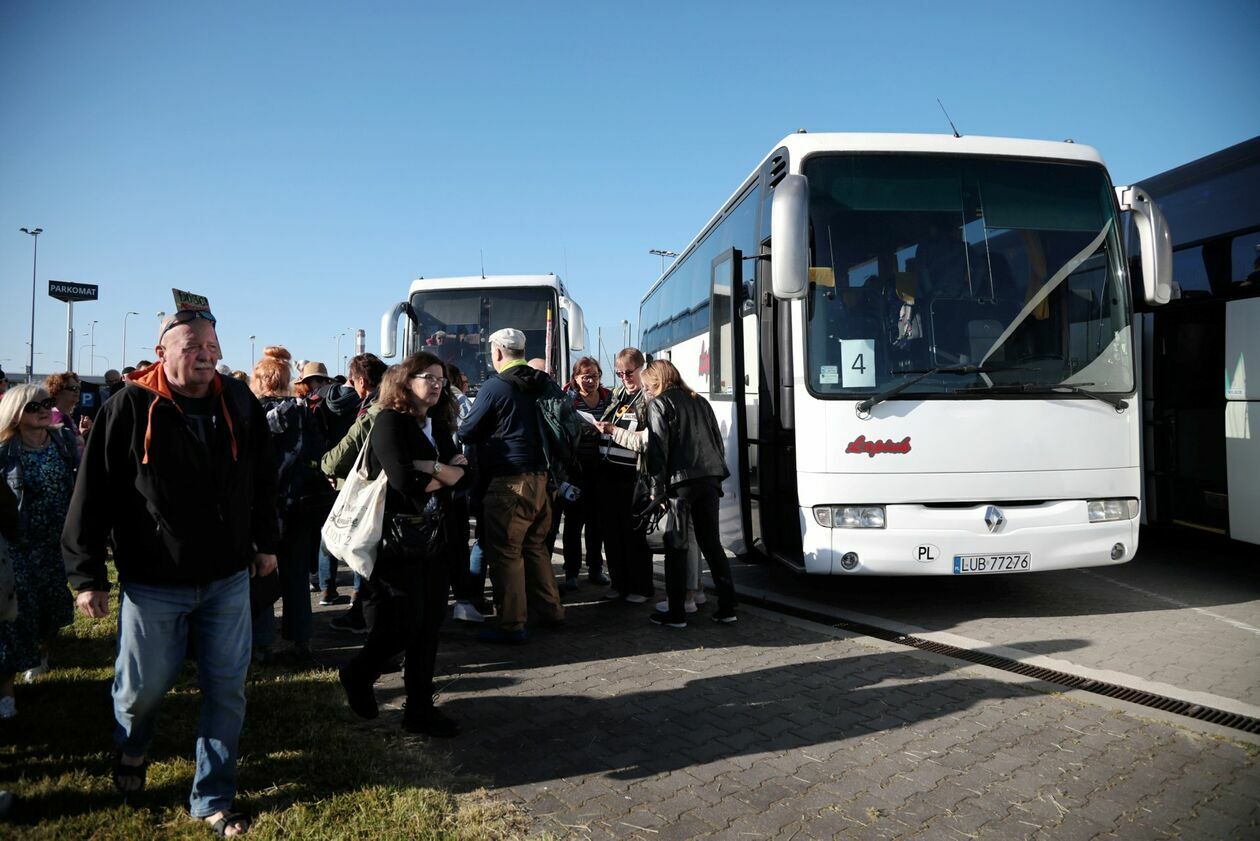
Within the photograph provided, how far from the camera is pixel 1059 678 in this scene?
5.11m

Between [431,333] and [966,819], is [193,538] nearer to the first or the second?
[966,819]

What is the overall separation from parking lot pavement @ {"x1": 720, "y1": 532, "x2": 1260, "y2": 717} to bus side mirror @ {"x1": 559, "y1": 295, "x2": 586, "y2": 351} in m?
5.86

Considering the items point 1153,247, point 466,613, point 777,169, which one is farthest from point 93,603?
point 1153,247

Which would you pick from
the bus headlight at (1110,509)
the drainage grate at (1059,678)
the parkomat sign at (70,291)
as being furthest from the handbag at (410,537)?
the parkomat sign at (70,291)

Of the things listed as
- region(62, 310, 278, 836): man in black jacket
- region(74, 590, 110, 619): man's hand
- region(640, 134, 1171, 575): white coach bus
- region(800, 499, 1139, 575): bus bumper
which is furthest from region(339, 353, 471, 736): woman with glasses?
region(800, 499, 1139, 575): bus bumper

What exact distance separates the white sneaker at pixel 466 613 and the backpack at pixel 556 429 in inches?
47.5

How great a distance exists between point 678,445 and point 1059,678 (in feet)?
9.27

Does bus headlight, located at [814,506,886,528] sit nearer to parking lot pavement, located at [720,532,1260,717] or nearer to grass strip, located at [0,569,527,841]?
parking lot pavement, located at [720,532,1260,717]

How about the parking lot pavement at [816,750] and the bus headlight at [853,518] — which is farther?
the bus headlight at [853,518]

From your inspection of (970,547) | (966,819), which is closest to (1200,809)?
(966,819)

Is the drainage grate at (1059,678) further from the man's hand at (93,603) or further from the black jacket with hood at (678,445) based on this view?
the man's hand at (93,603)

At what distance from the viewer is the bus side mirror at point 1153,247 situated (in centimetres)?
634

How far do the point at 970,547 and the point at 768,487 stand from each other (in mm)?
1581

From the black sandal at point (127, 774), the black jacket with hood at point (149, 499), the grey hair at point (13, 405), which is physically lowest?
the black sandal at point (127, 774)
